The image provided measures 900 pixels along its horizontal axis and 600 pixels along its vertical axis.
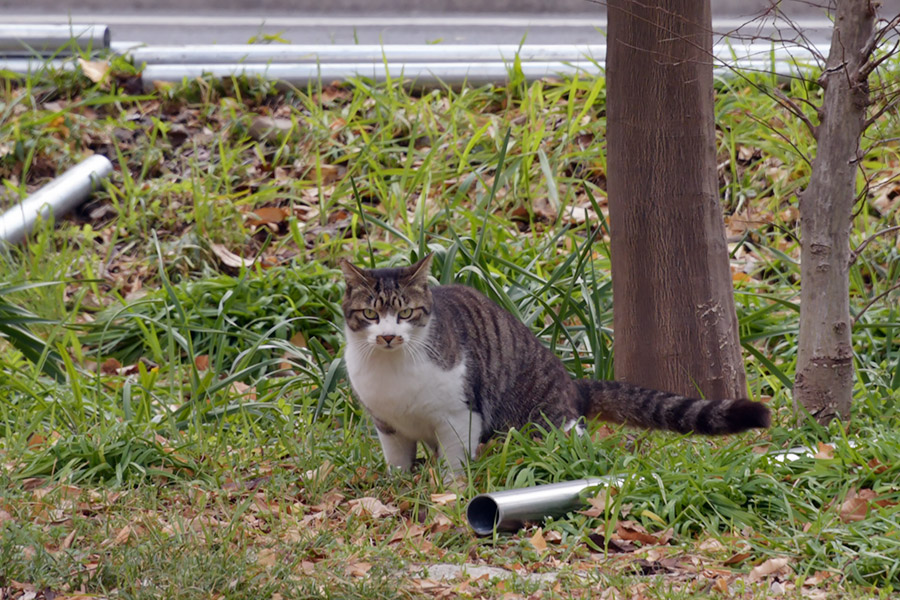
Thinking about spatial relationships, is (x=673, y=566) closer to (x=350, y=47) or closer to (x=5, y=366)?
(x=5, y=366)

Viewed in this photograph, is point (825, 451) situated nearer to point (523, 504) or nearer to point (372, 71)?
point (523, 504)

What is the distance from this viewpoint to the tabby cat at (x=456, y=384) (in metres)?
3.62

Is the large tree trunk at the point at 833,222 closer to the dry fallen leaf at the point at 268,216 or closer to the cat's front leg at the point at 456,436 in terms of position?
the cat's front leg at the point at 456,436

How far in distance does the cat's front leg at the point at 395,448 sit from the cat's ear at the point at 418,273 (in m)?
0.55

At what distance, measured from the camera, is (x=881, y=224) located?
538 cm

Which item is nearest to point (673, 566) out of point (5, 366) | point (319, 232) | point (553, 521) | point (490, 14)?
point (553, 521)

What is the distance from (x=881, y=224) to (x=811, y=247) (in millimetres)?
2077

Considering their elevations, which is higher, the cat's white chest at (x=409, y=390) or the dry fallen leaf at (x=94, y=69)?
the dry fallen leaf at (x=94, y=69)

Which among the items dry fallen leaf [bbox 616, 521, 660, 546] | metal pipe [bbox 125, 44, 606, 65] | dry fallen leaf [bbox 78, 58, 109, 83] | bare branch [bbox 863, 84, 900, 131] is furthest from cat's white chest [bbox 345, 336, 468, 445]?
dry fallen leaf [bbox 78, 58, 109, 83]

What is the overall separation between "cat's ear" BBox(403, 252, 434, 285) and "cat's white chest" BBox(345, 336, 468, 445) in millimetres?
283

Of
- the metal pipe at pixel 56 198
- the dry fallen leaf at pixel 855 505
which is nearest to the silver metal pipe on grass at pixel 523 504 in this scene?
the dry fallen leaf at pixel 855 505

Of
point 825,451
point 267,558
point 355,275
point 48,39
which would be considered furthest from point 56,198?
point 825,451

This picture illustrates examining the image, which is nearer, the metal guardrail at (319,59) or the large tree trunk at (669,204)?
the large tree trunk at (669,204)

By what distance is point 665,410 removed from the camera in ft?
12.1
